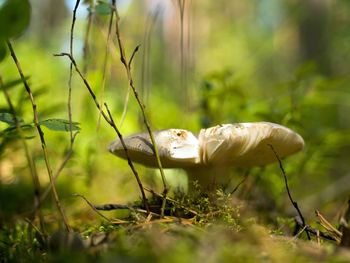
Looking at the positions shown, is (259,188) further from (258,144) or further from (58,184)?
(58,184)

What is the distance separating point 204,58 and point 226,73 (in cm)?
1375

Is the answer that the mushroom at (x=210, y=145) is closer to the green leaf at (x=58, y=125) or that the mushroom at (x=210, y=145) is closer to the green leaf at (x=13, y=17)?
the green leaf at (x=58, y=125)

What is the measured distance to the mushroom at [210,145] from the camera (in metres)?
1.59

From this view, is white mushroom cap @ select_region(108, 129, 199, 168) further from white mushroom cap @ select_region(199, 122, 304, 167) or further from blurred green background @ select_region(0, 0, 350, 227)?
blurred green background @ select_region(0, 0, 350, 227)

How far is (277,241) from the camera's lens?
1244mm

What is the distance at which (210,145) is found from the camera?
1.62 meters

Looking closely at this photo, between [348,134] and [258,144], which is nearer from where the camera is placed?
[258,144]

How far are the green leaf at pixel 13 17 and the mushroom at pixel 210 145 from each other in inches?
25.6

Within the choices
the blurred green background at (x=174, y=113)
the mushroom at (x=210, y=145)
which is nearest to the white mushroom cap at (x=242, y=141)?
the mushroom at (x=210, y=145)

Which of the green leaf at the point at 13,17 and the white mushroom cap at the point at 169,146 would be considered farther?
the white mushroom cap at the point at 169,146

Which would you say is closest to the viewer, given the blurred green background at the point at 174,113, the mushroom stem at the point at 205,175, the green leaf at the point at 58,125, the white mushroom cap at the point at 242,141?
the green leaf at the point at 58,125

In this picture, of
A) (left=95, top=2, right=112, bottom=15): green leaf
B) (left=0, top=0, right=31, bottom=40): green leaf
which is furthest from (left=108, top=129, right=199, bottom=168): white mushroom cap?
(left=0, top=0, right=31, bottom=40): green leaf

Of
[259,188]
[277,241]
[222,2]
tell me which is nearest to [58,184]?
[259,188]

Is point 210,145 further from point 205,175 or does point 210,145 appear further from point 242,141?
point 205,175
